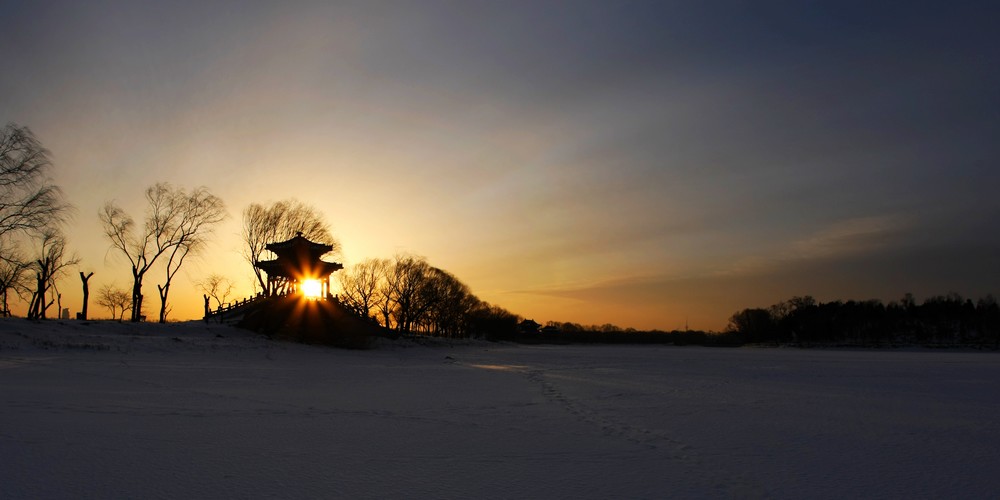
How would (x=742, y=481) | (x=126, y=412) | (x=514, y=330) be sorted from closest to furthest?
(x=742, y=481) → (x=126, y=412) → (x=514, y=330)

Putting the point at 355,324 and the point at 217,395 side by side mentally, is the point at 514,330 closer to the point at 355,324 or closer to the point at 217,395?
the point at 355,324

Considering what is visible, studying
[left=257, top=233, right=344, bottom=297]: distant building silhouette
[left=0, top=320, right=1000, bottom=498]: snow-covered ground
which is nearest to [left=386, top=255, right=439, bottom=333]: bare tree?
[left=257, top=233, right=344, bottom=297]: distant building silhouette

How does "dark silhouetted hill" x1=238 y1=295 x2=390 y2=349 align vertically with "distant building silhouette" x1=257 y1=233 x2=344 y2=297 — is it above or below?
below

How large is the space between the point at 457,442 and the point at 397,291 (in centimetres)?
7504

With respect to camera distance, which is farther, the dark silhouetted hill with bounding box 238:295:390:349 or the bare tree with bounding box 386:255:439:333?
the bare tree with bounding box 386:255:439:333

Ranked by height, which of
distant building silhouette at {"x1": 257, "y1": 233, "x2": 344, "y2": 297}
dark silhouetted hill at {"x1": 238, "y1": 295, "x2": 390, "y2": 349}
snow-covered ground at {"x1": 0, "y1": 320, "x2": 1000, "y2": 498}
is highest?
distant building silhouette at {"x1": 257, "y1": 233, "x2": 344, "y2": 297}

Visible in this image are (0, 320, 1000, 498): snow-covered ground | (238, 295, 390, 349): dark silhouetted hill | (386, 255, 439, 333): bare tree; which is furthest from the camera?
(386, 255, 439, 333): bare tree

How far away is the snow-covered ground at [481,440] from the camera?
622cm

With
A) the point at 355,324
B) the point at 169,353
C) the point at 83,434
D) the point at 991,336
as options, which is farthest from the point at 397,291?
the point at 991,336

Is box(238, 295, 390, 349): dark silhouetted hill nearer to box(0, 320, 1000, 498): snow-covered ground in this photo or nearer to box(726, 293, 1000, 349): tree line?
box(0, 320, 1000, 498): snow-covered ground

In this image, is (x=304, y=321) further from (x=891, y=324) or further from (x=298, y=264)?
(x=891, y=324)

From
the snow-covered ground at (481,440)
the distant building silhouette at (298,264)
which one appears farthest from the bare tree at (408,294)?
the snow-covered ground at (481,440)

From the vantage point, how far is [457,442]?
882 cm

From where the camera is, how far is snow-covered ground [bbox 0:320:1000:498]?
622 centimetres
